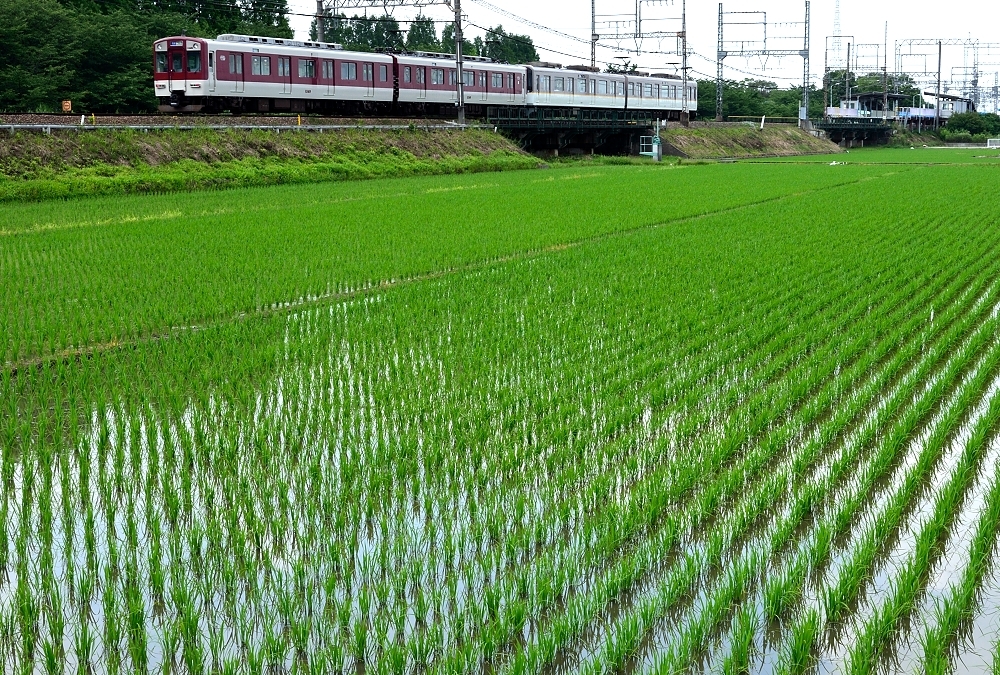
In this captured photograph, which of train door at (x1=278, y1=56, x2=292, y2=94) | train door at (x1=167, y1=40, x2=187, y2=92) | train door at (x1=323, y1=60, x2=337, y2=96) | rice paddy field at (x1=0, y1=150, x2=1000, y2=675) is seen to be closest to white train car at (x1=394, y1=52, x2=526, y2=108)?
train door at (x1=323, y1=60, x2=337, y2=96)

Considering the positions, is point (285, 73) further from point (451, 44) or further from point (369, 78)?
point (451, 44)

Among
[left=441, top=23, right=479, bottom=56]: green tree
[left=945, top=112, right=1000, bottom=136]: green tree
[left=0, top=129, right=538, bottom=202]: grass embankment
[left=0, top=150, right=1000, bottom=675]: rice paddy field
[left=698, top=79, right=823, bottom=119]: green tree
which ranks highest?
[left=441, top=23, right=479, bottom=56]: green tree

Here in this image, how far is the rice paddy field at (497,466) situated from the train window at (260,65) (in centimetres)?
1834

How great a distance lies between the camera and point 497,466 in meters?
5.82

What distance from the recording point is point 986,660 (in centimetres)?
376

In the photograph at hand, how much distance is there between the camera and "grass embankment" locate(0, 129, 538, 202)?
74.9 feet

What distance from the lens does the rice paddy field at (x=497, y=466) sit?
388cm

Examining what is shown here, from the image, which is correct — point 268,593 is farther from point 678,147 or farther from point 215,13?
point 215,13

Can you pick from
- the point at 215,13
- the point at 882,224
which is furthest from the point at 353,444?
the point at 215,13

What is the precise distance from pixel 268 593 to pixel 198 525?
2.60 ft

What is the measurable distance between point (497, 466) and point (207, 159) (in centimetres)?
2299

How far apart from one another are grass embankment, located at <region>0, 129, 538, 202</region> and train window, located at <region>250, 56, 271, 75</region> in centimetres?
190

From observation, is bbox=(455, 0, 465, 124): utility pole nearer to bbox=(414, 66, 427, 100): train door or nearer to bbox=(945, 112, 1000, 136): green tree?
bbox=(414, 66, 427, 100): train door

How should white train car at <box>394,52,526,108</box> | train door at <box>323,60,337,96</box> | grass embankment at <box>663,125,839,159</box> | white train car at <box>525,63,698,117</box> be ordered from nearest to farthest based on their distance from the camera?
train door at <box>323,60,337,96</box>, white train car at <box>394,52,526,108</box>, white train car at <box>525,63,698,117</box>, grass embankment at <box>663,125,839,159</box>
